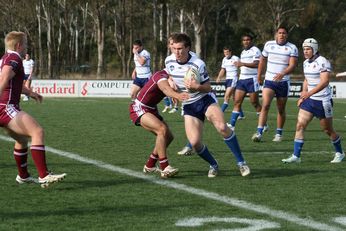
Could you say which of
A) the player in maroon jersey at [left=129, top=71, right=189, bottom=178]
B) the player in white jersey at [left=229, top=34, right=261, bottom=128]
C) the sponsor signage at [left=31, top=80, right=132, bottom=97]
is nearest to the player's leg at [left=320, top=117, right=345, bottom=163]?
the player in maroon jersey at [left=129, top=71, right=189, bottom=178]

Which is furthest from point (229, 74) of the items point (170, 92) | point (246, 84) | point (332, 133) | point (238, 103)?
point (170, 92)

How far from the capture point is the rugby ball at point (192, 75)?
866cm

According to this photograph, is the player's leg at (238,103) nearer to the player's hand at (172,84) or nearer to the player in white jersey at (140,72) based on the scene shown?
the player in white jersey at (140,72)

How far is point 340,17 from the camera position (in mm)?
64750

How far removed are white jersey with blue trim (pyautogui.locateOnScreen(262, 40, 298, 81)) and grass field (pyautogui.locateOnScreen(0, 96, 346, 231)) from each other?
1420 mm

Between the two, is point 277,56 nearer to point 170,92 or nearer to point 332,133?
point 332,133

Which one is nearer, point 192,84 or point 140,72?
point 192,84

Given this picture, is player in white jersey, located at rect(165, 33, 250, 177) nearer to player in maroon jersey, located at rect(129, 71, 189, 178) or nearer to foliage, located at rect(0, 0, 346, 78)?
player in maroon jersey, located at rect(129, 71, 189, 178)

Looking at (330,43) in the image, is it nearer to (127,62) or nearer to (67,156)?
(127,62)

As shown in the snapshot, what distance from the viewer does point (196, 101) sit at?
9.05 meters

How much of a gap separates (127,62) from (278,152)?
156ft

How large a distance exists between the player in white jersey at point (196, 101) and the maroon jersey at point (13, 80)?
1868mm

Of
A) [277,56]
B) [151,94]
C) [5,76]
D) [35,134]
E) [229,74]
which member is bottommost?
[229,74]

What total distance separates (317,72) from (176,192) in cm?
354
